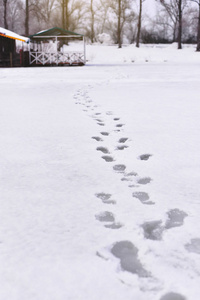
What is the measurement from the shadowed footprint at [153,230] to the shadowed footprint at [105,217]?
0.53 ft

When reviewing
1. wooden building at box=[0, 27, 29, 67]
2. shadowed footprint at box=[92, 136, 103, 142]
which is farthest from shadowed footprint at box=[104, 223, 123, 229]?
wooden building at box=[0, 27, 29, 67]

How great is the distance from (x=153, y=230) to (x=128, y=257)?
26 cm

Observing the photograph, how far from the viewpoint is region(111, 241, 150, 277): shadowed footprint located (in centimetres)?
118

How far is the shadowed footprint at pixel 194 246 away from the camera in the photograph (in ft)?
4.32

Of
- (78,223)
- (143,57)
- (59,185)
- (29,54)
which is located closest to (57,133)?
(59,185)

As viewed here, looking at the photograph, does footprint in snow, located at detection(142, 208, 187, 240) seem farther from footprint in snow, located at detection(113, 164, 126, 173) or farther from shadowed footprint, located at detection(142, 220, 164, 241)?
footprint in snow, located at detection(113, 164, 126, 173)

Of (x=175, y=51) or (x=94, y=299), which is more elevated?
(x=175, y=51)

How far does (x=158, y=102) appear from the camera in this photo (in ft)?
17.7

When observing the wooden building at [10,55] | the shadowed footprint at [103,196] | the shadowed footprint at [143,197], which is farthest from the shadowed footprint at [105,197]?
the wooden building at [10,55]

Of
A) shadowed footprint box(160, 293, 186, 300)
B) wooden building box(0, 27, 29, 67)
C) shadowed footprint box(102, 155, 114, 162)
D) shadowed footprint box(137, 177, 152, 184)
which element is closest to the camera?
shadowed footprint box(160, 293, 186, 300)

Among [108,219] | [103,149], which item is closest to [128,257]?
[108,219]

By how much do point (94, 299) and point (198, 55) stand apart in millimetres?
25675

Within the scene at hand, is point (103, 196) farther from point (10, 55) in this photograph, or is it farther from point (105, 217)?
point (10, 55)

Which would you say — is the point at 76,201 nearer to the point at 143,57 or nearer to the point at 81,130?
the point at 81,130
